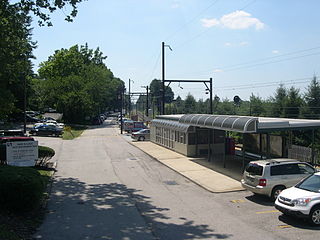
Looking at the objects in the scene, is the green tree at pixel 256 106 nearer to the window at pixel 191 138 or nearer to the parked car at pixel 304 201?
the window at pixel 191 138

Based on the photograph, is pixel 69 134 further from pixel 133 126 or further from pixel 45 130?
pixel 133 126

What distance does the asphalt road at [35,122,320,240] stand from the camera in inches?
380

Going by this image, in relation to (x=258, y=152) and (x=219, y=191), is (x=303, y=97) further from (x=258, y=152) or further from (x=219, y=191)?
(x=219, y=191)

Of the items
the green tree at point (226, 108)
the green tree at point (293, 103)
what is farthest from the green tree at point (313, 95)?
the green tree at point (226, 108)

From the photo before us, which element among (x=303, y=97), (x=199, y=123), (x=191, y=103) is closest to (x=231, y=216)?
(x=199, y=123)

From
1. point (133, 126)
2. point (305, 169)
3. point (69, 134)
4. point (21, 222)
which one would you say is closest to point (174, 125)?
point (305, 169)

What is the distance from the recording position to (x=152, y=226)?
1038 centimetres

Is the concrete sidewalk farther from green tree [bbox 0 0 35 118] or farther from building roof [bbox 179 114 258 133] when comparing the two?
green tree [bbox 0 0 35 118]

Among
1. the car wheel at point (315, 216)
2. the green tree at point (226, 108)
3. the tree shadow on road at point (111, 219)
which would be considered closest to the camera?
the tree shadow on road at point (111, 219)

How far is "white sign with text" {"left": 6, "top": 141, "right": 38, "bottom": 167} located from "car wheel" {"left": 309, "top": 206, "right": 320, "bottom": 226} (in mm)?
13621

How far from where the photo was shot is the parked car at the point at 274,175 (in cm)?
1288

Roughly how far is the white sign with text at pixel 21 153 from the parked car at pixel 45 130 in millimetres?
27397

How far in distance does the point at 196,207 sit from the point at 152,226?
2773 millimetres

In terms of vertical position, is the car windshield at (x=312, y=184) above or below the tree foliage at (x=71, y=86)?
below
